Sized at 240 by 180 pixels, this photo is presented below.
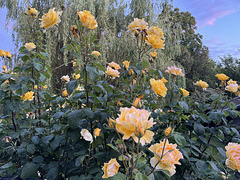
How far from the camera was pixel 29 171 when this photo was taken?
88cm

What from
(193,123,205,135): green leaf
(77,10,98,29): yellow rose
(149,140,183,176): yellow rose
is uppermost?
(77,10,98,29): yellow rose

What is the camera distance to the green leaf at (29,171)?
0.87m

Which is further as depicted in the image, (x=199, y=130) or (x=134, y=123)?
(x=199, y=130)

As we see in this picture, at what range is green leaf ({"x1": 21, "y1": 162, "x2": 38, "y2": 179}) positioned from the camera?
2.84ft

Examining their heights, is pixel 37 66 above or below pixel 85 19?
below

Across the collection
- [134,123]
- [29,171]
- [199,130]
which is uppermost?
[134,123]

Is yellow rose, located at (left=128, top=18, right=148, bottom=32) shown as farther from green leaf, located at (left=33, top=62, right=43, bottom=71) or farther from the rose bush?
green leaf, located at (left=33, top=62, right=43, bottom=71)

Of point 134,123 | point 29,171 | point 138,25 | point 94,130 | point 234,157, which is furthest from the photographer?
point 138,25

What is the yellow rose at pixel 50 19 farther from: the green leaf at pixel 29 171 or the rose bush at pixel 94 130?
the green leaf at pixel 29 171

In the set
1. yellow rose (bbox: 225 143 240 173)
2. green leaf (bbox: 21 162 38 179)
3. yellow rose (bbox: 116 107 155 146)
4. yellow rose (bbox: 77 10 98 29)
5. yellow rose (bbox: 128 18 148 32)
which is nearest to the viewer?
yellow rose (bbox: 116 107 155 146)

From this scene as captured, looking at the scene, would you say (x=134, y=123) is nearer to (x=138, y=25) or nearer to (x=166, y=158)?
(x=166, y=158)

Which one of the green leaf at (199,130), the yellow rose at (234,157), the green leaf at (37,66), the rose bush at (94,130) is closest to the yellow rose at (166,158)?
the rose bush at (94,130)

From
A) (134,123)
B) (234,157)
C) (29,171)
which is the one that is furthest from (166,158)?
(29,171)

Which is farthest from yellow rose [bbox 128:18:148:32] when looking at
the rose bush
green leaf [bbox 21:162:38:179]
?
green leaf [bbox 21:162:38:179]
